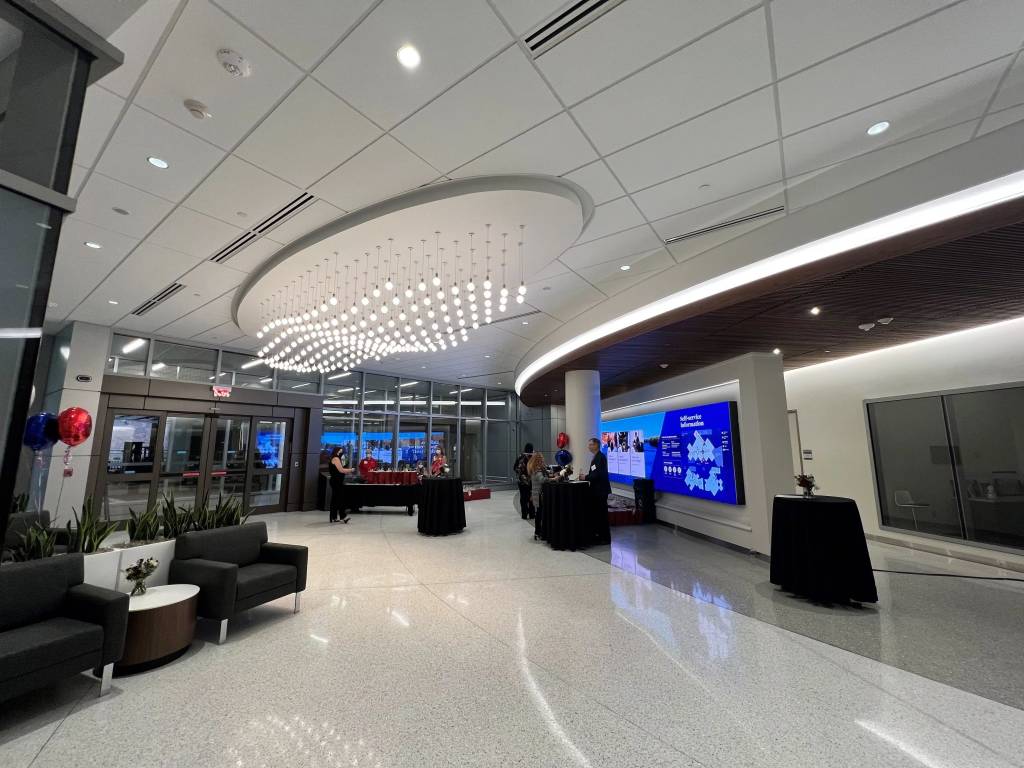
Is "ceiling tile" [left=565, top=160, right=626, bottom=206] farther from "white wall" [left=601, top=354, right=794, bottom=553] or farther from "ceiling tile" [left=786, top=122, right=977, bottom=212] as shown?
"white wall" [left=601, top=354, right=794, bottom=553]

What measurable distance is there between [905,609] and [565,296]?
5.38 m

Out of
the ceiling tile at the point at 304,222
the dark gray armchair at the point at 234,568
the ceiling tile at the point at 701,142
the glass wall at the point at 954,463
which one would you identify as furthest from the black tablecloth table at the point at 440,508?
the glass wall at the point at 954,463

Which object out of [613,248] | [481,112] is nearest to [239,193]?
[481,112]

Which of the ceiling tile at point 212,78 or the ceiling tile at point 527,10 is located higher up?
the ceiling tile at point 212,78

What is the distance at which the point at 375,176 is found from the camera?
3861 mm

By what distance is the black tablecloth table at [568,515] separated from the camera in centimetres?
652

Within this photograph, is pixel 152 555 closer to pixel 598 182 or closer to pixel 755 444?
pixel 598 182

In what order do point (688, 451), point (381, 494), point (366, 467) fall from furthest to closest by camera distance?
point (366, 467) < point (381, 494) < point (688, 451)

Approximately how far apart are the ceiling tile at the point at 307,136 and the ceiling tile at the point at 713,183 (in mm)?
2552

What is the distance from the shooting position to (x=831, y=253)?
3.81 metres

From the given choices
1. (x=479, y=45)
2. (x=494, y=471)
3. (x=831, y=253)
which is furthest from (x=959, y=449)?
(x=494, y=471)

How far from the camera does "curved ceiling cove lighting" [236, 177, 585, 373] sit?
4113mm

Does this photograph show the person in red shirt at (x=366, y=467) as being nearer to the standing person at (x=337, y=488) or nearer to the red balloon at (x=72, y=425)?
the standing person at (x=337, y=488)

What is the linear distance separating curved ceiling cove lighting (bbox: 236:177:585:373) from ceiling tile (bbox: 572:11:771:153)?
0.86m
